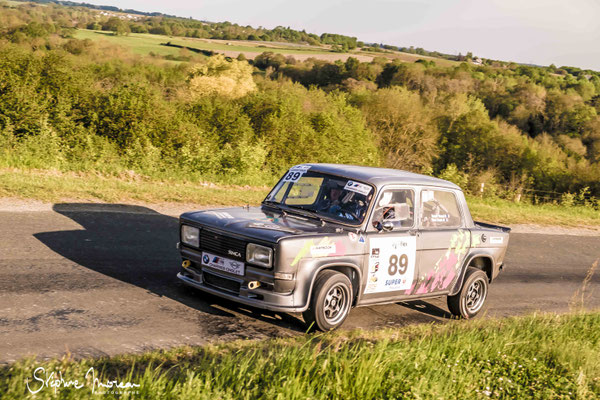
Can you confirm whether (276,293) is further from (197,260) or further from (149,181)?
(149,181)

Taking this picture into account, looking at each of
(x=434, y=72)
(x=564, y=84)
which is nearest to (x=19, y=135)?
(x=434, y=72)

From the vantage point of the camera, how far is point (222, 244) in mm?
6965

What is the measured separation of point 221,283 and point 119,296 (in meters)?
1.31

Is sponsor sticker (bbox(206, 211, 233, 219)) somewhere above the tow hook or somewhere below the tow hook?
above

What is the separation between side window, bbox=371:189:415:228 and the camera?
7.67 m

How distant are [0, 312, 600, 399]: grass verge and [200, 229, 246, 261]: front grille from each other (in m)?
1.08

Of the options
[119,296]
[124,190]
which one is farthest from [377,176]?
[124,190]

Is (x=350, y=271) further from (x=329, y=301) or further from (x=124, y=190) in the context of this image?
(x=124, y=190)

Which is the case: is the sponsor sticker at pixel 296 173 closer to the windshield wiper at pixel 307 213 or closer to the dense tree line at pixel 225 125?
the windshield wiper at pixel 307 213

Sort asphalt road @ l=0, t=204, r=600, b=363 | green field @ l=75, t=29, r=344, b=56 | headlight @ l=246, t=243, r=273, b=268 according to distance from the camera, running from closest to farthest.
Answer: asphalt road @ l=0, t=204, r=600, b=363 < headlight @ l=246, t=243, r=273, b=268 < green field @ l=75, t=29, r=344, b=56

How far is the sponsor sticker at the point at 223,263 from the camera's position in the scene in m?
6.83

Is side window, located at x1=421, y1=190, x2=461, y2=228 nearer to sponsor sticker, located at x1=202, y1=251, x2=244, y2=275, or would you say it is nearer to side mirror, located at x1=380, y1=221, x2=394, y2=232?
side mirror, located at x1=380, y1=221, x2=394, y2=232

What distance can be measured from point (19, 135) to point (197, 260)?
16253 mm

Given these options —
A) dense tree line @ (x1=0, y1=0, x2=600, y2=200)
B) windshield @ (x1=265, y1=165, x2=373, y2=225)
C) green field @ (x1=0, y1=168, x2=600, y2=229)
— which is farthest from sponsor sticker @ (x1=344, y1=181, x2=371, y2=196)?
dense tree line @ (x1=0, y1=0, x2=600, y2=200)
